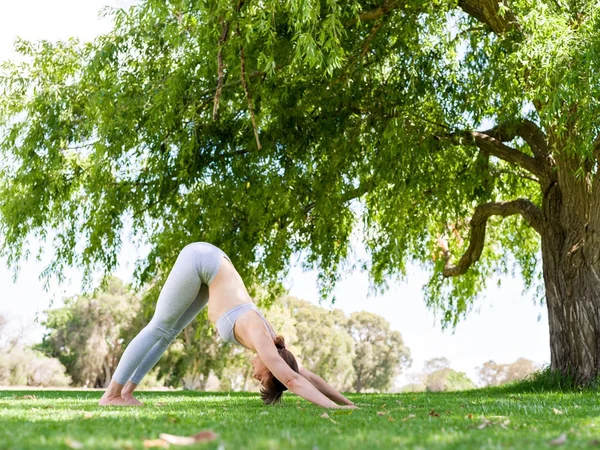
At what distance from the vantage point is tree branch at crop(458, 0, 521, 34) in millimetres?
9414

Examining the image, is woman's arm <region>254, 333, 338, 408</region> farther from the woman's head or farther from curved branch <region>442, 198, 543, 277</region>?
curved branch <region>442, 198, 543, 277</region>

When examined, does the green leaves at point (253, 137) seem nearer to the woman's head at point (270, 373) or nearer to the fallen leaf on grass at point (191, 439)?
the woman's head at point (270, 373)

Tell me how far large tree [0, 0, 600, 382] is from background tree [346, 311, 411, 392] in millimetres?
37001

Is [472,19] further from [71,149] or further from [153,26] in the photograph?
[71,149]

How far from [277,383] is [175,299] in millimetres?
969

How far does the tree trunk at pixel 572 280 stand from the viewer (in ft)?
33.0

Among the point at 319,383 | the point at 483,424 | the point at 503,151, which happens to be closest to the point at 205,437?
the point at 483,424

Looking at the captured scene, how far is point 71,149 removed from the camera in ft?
38.2

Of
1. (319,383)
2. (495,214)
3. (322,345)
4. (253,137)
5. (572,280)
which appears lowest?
(319,383)

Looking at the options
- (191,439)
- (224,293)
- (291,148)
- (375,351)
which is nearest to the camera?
(191,439)

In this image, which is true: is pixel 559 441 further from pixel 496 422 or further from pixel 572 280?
pixel 572 280

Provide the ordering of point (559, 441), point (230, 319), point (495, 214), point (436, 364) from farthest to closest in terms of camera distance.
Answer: point (436, 364)
point (495, 214)
point (230, 319)
point (559, 441)

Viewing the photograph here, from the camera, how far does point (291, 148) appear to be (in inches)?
423

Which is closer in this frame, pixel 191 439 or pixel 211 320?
pixel 191 439
